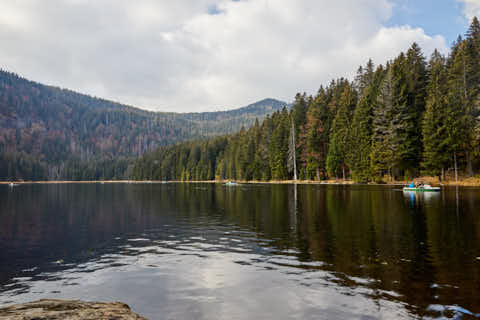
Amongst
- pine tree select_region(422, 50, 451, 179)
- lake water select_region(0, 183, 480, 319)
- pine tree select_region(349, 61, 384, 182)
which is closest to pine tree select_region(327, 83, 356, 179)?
pine tree select_region(349, 61, 384, 182)

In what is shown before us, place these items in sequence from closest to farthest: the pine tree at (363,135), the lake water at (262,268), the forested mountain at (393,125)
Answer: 1. the lake water at (262,268)
2. the forested mountain at (393,125)
3. the pine tree at (363,135)

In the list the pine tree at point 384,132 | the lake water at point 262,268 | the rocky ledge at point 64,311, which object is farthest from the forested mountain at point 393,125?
the rocky ledge at point 64,311

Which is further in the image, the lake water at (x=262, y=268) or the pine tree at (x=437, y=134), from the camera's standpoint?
the pine tree at (x=437, y=134)

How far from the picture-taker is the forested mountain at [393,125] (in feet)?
192

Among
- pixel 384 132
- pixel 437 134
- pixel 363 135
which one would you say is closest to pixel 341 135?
pixel 363 135

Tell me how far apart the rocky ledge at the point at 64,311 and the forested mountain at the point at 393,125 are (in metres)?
59.7

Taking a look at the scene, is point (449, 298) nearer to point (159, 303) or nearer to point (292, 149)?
point (159, 303)

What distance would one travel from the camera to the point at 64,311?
5.74 meters

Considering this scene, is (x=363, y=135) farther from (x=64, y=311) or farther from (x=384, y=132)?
(x=64, y=311)

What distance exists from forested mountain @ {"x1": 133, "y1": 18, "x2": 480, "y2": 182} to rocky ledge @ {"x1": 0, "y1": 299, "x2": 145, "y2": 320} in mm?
59652

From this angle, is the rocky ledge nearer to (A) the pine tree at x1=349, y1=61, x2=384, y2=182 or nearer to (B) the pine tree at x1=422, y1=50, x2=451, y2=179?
(B) the pine tree at x1=422, y1=50, x2=451, y2=179

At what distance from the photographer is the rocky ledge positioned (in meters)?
5.39

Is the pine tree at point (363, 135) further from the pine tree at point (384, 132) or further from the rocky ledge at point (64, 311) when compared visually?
the rocky ledge at point (64, 311)

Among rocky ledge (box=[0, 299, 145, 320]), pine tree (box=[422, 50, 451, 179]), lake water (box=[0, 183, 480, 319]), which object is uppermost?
pine tree (box=[422, 50, 451, 179])
